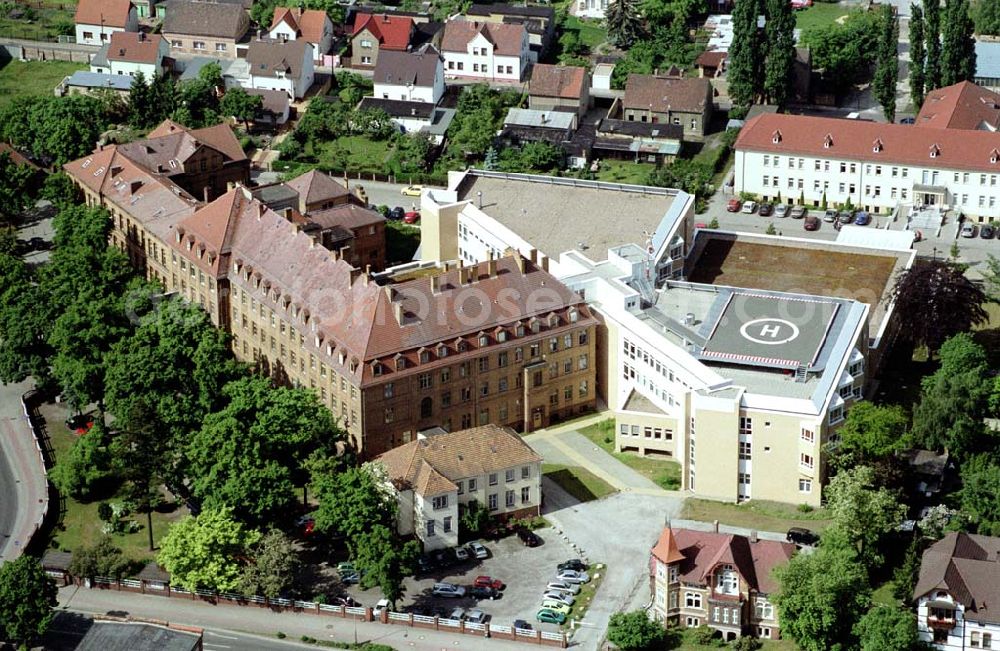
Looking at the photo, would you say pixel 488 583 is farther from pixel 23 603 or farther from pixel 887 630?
pixel 23 603

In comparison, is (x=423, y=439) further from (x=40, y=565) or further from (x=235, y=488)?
Answer: (x=40, y=565)

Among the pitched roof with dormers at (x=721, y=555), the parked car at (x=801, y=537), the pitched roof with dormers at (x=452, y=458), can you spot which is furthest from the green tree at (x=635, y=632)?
the pitched roof with dormers at (x=452, y=458)

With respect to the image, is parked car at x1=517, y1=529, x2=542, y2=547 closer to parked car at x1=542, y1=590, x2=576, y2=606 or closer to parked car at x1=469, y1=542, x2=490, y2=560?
parked car at x1=469, y1=542, x2=490, y2=560

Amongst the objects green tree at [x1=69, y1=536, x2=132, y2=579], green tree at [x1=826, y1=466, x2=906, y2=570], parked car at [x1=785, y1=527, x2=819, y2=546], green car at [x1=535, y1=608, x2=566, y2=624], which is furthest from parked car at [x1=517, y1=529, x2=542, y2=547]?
green tree at [x1=69, y1=536, x2=132, y2=579]

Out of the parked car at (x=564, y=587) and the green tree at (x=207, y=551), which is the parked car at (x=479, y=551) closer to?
the parked car at (x=564, y=587)

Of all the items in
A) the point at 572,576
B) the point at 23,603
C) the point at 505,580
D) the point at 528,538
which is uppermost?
the point at 23,603

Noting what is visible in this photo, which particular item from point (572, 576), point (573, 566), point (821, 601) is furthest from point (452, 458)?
point (821, 601)
